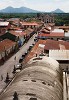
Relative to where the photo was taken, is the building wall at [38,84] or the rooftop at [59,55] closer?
the building wall at [38,84]

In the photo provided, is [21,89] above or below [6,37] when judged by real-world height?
above

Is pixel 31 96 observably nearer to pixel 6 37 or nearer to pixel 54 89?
pixel 54 89

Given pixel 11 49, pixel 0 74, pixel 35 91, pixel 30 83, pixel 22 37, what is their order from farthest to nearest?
pixel 22 37 < pixel 11 49 < pixel 0 74 < pixel 30 83 < pixel 35 91

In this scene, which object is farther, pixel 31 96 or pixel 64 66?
pixel 64 66

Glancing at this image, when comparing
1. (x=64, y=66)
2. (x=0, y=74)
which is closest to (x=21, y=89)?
(x=64, y=66)

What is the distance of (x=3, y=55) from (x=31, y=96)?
4049 cm

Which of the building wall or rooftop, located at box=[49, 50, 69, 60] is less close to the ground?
the building wall

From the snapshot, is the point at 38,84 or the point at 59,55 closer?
the point at 38,84

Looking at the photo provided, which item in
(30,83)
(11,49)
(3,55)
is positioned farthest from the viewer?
(11,49)

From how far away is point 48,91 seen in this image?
65.1ft

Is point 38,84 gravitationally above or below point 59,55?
above

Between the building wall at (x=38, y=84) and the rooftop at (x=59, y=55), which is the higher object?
the building wall at (x=38, y=84)

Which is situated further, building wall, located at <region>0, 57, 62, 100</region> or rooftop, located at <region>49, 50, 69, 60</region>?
rooftop, located at <region>49, 50, 69, 60</region>

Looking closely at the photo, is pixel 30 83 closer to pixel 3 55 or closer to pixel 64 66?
pixel 64 66
